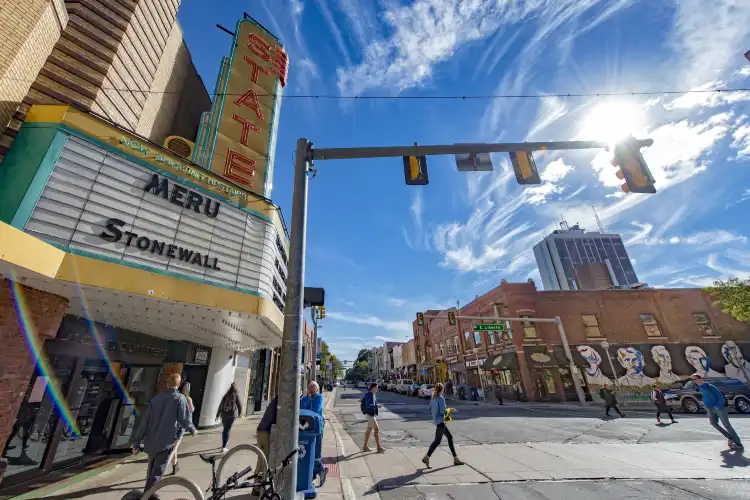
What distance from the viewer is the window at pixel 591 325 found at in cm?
2891

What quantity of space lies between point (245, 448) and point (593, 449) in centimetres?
924

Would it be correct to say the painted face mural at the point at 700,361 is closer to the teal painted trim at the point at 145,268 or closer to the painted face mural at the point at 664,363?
the painted face mural at the point at 664,363

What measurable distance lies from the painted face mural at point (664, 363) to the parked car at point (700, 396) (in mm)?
10648

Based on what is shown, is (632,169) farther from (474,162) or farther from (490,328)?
(490,328)

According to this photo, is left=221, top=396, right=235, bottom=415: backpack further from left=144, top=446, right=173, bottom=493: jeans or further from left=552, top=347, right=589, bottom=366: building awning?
left=552, top=347, right=589, bottom=366: building awning

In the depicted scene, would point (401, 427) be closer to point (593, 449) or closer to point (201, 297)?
point (593, 449)

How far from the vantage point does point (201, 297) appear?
24.0 feet

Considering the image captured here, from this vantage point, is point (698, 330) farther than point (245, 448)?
Yes

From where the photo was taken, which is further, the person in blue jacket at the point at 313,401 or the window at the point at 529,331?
the window at the point at 529,331

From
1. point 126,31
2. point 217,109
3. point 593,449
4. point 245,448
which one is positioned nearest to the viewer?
point 245,448

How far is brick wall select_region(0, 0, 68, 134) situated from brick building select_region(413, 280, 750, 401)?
2464cm

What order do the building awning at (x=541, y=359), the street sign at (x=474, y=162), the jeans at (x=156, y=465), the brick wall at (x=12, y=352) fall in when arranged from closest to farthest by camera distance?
the jeans at (x=156, y=465) → the brick wall at (x=12, y=352) → the street sign at (x=474, y=162) → the building awning at (x=541, y=359)

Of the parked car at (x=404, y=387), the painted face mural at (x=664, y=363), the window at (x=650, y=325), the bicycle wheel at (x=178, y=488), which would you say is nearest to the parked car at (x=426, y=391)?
the parked car at (x=404, y=387)

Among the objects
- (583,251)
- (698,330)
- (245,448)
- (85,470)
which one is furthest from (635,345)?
(583,251)
